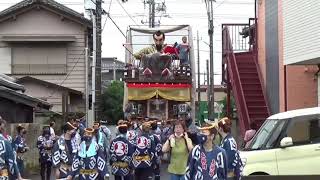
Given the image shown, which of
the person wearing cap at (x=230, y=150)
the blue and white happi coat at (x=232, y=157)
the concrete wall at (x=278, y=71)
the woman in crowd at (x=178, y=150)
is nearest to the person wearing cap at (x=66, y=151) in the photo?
the woman in crowd at (x=178, y=150)

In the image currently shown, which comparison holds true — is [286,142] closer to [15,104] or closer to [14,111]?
[15,104]

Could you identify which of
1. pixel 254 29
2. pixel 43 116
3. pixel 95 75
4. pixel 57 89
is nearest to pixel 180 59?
pixel 95 75

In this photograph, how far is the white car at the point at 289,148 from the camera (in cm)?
1102

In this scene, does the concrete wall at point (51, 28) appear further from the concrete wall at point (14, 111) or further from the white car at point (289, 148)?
the white car at point (289, 148)

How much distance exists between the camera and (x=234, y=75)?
24.8 m

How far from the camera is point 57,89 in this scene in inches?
1380

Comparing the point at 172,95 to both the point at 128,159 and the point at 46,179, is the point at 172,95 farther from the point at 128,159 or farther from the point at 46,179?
the point at 128,159

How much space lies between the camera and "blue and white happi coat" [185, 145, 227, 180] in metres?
8.06

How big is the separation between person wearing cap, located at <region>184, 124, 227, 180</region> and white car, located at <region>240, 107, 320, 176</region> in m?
3.09

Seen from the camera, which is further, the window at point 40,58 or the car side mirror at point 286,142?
the window at point 40,58

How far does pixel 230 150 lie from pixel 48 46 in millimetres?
27020

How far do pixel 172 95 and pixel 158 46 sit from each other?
108 inches

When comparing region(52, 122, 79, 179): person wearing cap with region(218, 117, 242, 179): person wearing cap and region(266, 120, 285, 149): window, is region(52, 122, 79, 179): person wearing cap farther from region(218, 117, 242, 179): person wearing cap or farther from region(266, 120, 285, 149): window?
region(266, 120, 285, 149): window

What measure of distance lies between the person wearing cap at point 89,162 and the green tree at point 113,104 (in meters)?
32.0
